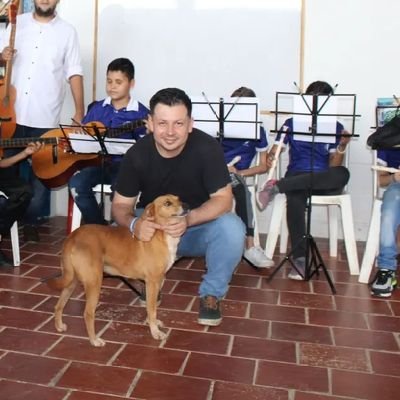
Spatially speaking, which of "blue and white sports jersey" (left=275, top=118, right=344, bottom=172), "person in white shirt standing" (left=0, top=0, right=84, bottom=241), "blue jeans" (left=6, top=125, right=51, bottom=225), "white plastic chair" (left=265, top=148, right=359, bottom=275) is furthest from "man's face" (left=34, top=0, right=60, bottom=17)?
"white plastic chair" (left=265, top=148, right=359, bottom=275)

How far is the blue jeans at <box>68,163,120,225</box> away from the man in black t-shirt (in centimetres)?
109

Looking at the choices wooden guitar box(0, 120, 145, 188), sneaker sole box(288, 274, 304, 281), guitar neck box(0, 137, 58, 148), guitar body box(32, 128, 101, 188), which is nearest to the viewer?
sneaker sole box(288, 274, 304, 281)

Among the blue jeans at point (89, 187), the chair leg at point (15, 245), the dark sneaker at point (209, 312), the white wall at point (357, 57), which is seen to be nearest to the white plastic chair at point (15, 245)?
the chair leg at point (15, 245)

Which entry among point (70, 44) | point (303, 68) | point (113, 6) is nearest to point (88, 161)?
point (70, 44)

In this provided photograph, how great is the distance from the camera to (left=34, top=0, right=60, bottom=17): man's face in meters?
3.98

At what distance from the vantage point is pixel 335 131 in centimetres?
321

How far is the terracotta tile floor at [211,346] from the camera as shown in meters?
2.06

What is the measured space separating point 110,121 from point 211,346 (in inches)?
73.8

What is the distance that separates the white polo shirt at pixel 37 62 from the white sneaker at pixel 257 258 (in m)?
1.72

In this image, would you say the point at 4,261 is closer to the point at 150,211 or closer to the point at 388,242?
the point at 150,211

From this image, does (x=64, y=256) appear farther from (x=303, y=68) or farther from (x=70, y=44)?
(x=303, y=68)

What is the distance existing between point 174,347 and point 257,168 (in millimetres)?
1715

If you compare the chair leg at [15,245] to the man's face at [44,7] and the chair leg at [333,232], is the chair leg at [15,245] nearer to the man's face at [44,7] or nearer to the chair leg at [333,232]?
the man's face at [44,7]

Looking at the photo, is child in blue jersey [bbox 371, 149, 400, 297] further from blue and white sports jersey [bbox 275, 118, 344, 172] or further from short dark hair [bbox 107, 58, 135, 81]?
short dark hair [bbox 107, 58, 135, 81]
